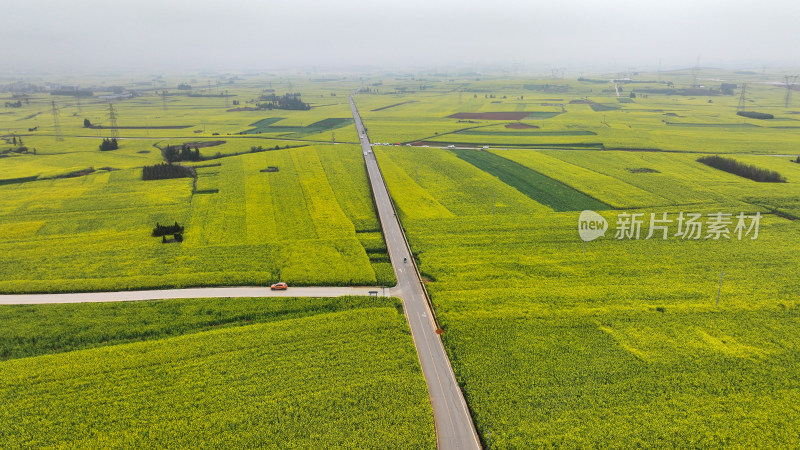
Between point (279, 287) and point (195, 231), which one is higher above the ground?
point (195, 231)

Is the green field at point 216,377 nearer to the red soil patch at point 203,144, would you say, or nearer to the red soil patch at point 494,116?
the red soil patch at point 203,144

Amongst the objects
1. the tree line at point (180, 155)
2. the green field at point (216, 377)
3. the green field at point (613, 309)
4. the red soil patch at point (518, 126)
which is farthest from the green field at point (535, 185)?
the tree line at point (180, 155)

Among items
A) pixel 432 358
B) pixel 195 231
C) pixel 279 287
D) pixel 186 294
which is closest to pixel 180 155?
pixel 195 231

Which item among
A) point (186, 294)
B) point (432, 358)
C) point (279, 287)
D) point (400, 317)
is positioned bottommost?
point (432, 358)

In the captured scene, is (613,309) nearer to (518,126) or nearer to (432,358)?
(432,358)

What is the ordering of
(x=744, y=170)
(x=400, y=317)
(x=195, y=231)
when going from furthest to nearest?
(x=744, y=170) < (x=195, y=231) < (x=400, y=317)

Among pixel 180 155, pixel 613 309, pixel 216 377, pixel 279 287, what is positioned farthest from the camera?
pixel 180 155

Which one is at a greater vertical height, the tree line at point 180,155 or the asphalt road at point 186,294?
the tree line at point 180,155
